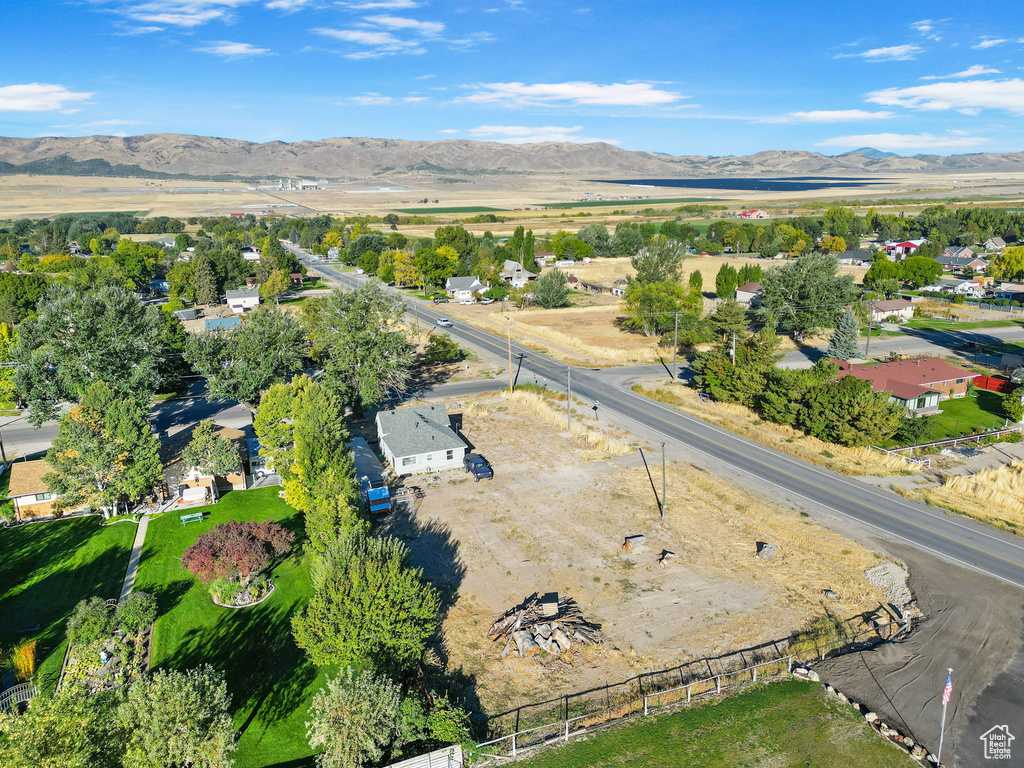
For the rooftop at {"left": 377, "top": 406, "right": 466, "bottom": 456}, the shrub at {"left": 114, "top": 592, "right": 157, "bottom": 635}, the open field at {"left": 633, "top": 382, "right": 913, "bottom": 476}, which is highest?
the rooftop at {"left": 377, "top": 406, "right": 466, "bottom": 456}

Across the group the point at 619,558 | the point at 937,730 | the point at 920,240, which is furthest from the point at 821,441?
the point at 920,240

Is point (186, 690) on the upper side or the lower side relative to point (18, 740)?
lower

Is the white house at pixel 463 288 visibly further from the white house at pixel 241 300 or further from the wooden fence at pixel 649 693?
the wooden fence at pixel 649 693

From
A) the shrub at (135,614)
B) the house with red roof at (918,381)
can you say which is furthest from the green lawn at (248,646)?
the house with red roof at (918,381)

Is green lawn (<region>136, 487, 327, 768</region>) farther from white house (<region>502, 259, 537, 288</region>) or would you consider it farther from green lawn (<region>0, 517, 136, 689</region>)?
white house (<region>502, 259, 537, 288</region>)

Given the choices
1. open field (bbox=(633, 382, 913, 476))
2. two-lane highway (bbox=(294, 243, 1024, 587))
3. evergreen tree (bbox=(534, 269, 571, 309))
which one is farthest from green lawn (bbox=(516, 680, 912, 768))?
evergreen tree (bbox=(534, 269, 571, 309))

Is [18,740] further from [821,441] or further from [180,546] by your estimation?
[821,441]
